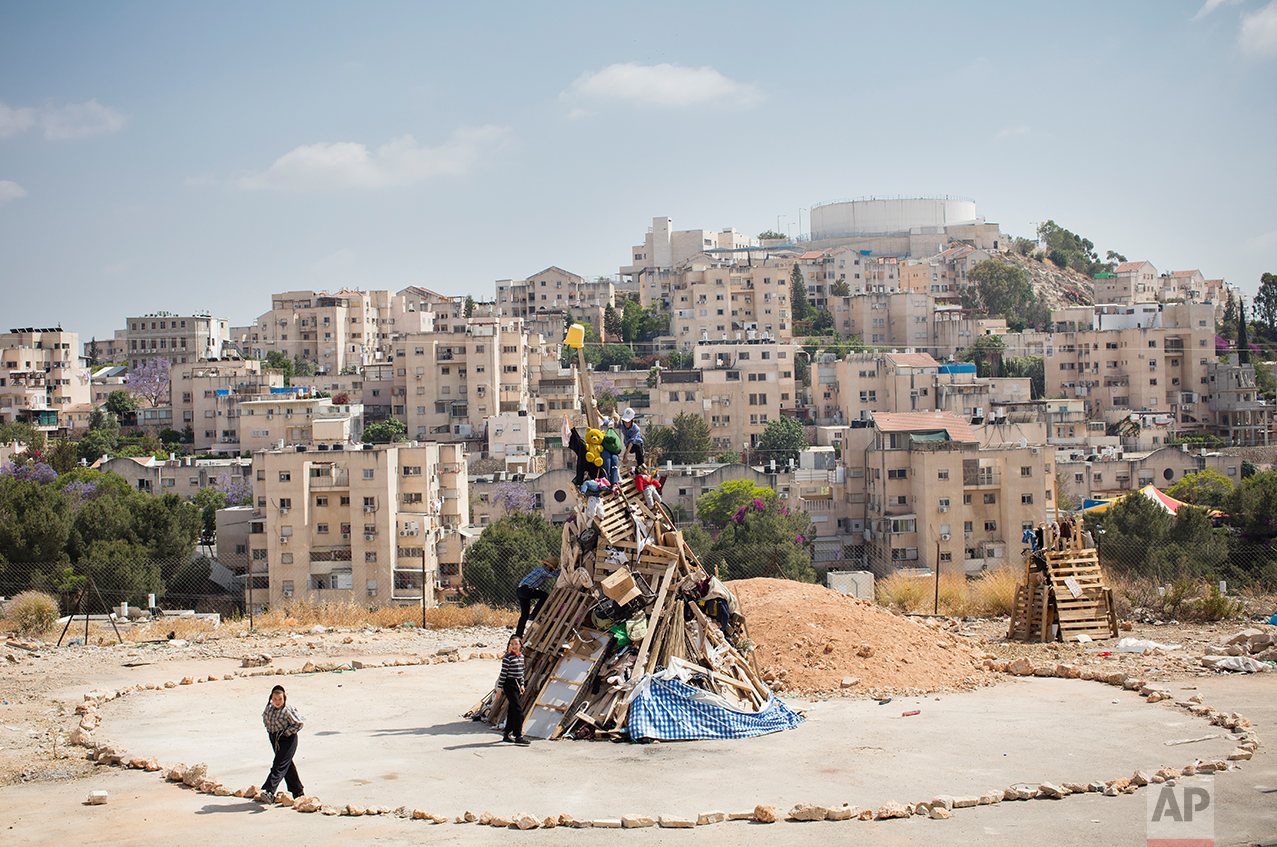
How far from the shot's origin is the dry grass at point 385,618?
20656 millimetres

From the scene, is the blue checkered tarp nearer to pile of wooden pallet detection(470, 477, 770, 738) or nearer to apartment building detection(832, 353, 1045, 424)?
pile of wooden pallet detection(470, 477, 770, 738)

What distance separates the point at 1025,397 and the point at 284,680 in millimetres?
66837

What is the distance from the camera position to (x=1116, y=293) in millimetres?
115500

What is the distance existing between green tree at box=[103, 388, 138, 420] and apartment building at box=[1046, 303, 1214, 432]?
62.5 m

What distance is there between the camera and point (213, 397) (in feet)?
229

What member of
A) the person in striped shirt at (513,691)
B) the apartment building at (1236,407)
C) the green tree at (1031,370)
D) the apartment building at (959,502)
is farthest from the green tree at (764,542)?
the apartment building at (1236,407)

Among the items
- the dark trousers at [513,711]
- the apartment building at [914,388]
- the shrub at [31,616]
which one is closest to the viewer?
the dark trousers at [513,711]

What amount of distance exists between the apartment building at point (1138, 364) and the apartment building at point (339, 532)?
176ft

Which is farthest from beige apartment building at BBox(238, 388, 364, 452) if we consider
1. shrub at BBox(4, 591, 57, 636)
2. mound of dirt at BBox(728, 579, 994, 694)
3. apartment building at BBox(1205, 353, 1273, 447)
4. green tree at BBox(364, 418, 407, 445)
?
apartment building at BBox(1205, 353, 1273, 447)

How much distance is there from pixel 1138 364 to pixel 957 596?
62.5m

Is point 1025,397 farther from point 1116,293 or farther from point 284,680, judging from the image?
point 284,680

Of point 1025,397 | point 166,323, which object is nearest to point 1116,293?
point 1025,397

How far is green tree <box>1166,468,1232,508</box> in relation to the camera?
4825 centimetres

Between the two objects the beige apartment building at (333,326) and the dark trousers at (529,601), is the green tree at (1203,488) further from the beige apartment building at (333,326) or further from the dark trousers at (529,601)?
the beige apartment building at (333,326)
